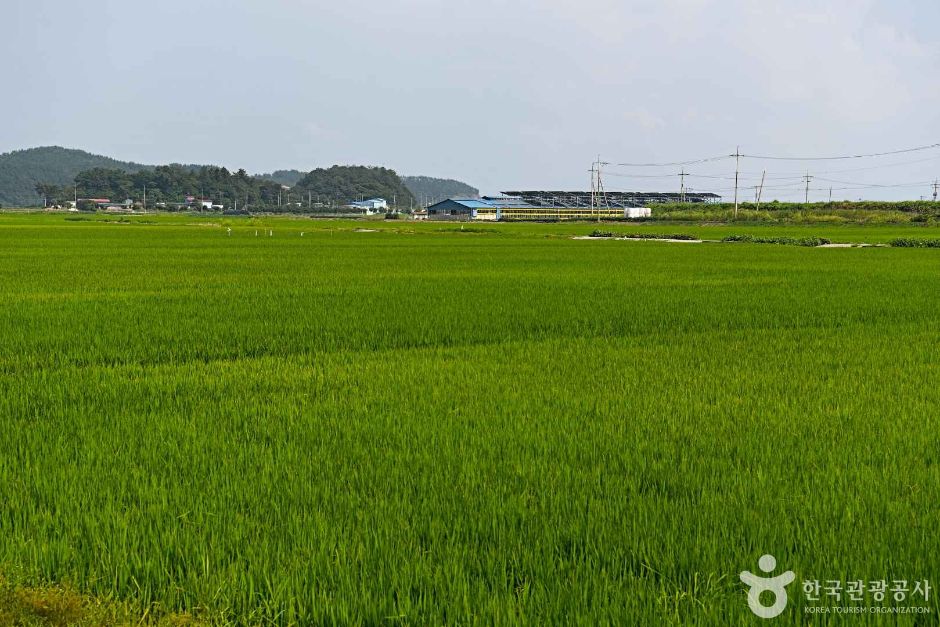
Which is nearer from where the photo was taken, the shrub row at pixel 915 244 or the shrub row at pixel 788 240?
the shrub row at pixel 915 244

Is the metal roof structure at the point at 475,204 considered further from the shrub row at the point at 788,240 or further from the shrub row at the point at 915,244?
the shrub row at the point at 915,244

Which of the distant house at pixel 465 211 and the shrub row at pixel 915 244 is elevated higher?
the distant house at pixel 465 211

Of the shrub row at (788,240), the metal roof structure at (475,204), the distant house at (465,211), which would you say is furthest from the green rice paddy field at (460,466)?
the metal roof structure at (475,204)

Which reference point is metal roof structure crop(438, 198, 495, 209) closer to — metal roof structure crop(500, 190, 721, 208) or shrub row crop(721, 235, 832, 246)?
metal roof structure crop(500, 190, 721, 208)

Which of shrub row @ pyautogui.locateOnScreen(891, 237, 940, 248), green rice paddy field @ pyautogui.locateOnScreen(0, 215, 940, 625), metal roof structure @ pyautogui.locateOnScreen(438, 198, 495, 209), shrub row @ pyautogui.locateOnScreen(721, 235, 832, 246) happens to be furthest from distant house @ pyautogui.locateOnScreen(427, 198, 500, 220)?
green rice paddy field @ pyautogui.locateOnScreen(0, 215, 940, 625)

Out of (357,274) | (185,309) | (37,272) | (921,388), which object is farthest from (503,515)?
(37,272)

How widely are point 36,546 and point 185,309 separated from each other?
10.4 meters

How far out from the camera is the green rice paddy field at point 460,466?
3156 mm

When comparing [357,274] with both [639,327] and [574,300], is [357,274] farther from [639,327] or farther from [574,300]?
[639,327]

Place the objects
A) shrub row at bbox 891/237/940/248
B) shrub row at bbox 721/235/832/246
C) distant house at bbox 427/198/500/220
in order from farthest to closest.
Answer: distant house at bbox 427/198/500/220 < shrub row at bbox 721/235/832/246 < shrub row at bbox 891/237/940/248

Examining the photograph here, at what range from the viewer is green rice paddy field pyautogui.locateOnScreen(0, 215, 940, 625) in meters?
3.16

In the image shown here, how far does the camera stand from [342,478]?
4473 millimetres

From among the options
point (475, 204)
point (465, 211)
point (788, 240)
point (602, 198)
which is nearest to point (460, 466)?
point (788, 240)

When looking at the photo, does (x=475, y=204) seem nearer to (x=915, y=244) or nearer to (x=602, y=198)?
A: (x=602, y=198)
